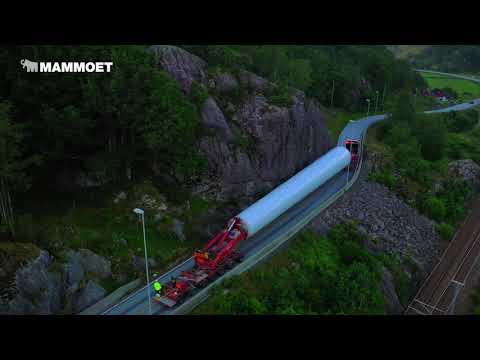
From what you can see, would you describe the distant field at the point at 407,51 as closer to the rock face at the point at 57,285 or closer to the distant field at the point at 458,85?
the distant field at the point at 458,85

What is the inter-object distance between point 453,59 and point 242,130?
450ft

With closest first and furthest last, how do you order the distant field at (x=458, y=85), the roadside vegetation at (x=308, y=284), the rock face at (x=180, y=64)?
the roadside vegetation at (x=308, y=284) → the rock face at (x=180, y=64) → the distant field at (x=458, y=85)

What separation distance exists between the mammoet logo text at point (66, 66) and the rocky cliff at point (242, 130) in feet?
23.1

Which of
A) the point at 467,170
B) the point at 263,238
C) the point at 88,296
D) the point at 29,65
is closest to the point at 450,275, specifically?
the point at 263,238

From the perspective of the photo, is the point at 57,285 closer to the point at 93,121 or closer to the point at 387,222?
the point at 93,121

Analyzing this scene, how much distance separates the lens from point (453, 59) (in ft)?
492

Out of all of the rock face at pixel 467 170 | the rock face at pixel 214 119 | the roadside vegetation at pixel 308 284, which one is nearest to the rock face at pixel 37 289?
the roadside vegetation at pixel 308 284

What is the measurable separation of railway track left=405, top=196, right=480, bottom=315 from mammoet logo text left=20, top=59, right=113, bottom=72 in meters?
37.2

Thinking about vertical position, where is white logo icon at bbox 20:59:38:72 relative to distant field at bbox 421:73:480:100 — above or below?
above

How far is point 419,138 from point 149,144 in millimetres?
47722

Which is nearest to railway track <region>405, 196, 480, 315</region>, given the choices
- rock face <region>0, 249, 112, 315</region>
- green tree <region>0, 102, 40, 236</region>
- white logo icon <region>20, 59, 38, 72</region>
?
rock face <region>0, 249, 112, 315</region>

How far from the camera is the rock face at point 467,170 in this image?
60984 mm

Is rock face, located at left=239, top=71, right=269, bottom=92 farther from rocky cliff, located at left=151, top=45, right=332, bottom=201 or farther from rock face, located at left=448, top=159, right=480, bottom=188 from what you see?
rock face, located at left=448, top=159, right=480, bottom=188

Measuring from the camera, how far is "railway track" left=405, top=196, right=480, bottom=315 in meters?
39.7
